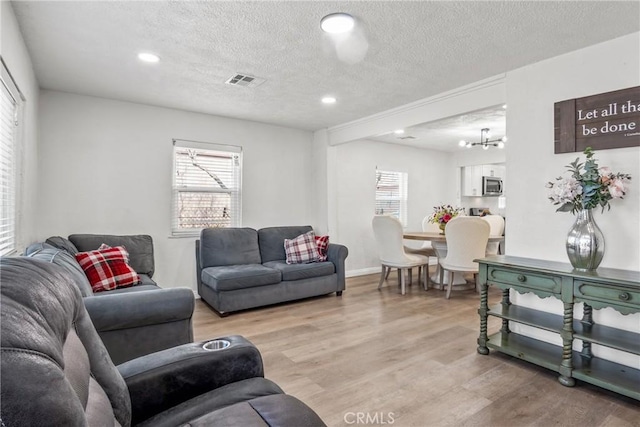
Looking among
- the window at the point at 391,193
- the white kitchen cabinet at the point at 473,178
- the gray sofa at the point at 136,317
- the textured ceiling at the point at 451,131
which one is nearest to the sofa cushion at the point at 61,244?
the gray sofa at the point at 136,317

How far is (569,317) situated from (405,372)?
1.18 m

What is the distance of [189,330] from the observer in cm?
227

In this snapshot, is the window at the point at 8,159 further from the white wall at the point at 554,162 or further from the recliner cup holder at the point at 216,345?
the white wall at the point at 554,162

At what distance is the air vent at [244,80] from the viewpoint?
10.7 feet

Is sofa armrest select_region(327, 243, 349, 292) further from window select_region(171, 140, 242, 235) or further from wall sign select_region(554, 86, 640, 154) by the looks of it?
wall sign select_region(554, 86, 640, 154)

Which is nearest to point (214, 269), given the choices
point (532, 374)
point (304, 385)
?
point (304, 385)

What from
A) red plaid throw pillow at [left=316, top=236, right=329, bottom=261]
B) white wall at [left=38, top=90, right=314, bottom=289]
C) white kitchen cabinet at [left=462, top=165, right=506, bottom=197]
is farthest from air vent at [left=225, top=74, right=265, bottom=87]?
white kitchen cabinet at [left=462, top=165, right=506, bottom=197]

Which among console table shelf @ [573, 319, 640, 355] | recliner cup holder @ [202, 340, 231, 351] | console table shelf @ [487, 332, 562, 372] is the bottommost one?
console table shelf @ [487, 332, 562, 372]

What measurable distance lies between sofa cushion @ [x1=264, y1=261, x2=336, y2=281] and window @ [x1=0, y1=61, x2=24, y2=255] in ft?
8.28

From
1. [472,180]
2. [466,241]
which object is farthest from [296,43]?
[472,180]

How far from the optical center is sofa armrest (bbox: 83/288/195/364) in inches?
77.7

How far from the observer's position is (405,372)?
2.49 meters

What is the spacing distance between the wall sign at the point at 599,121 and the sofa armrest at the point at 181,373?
2.81 meters

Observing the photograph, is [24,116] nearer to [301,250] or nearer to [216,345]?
[216,345]
